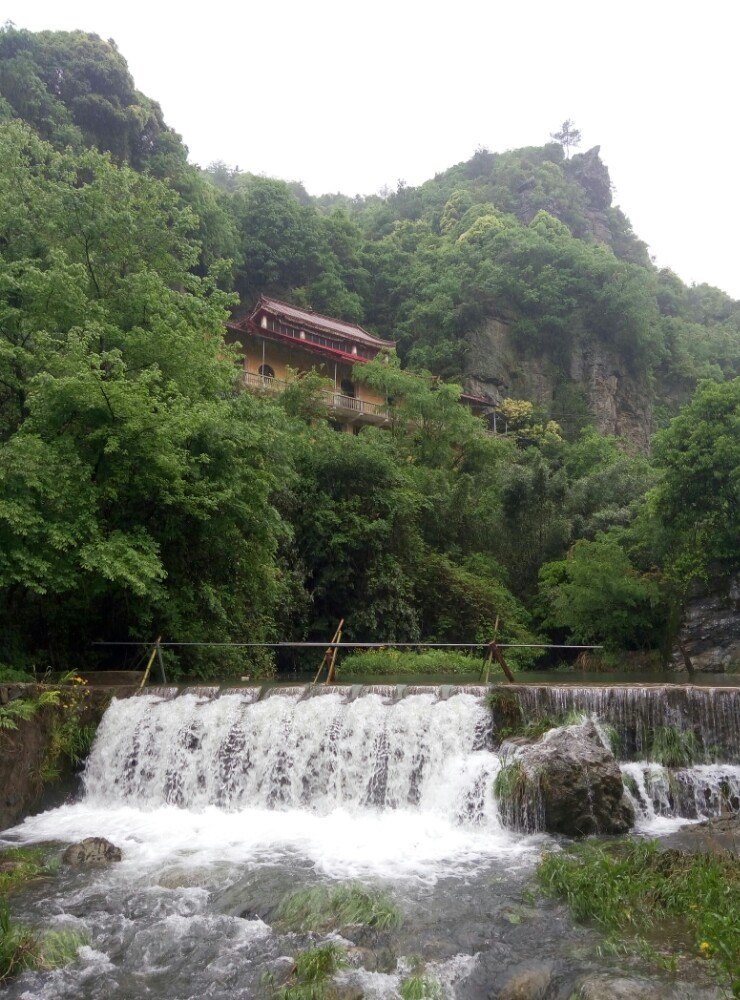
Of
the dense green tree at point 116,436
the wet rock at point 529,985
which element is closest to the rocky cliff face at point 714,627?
the dense green tree at point 116,436

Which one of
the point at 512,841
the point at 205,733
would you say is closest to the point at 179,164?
the point at 205,733

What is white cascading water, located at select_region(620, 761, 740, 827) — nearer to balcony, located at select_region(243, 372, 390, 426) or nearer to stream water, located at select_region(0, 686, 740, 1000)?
stream water, located at select_region(0, 686, 740, 1000)

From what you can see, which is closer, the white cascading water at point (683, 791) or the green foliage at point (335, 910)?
the green foliage at point (335, 910)

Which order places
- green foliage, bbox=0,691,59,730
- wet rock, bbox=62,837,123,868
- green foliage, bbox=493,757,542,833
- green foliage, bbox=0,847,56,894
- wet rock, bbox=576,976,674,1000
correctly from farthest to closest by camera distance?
green foliage, bbox=0,691,59,730 → green foliage, bbox=493,757,542,833 → wet rock, bbox=62,837,123,868 → green foliage, bbox=0,847,56,894 → wet rock, bbox=576,976,674,1000

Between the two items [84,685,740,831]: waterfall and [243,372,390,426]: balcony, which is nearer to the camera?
[84,685,740,831]: waterfall

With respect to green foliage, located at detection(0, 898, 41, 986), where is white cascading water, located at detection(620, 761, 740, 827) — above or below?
above

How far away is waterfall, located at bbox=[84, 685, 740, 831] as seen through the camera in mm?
9719

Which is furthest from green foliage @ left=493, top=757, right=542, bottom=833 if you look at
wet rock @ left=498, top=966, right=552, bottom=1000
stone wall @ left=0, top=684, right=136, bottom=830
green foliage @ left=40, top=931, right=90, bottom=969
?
stone wall @ left=0, top=684, right=136, bottom=830

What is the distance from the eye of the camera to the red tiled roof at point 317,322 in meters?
37.5

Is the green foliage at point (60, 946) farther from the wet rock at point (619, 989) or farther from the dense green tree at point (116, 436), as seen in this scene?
the dense green tree at point (116, 436)

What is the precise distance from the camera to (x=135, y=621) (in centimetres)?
1496

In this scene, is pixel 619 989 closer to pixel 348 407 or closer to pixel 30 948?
pixel 30 948

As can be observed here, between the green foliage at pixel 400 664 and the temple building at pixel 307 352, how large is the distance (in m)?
14.0

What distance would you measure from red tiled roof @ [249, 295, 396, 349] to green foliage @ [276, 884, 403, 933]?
1280 inches
